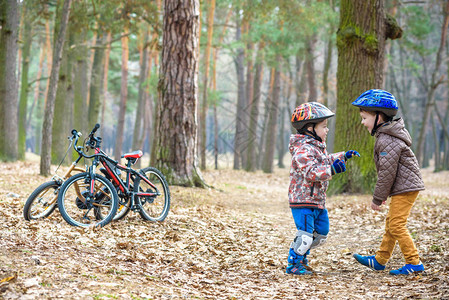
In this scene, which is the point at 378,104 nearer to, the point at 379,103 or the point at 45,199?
the point at 379,103

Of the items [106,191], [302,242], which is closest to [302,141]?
[302,242]

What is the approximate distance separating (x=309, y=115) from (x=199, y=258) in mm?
2078

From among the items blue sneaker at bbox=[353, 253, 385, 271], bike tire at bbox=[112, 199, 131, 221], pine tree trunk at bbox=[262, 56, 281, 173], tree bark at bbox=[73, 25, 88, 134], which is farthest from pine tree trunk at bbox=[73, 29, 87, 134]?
blue sneaker at bbox=[353, 253, 385, 271]

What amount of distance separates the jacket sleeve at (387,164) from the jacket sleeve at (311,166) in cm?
51

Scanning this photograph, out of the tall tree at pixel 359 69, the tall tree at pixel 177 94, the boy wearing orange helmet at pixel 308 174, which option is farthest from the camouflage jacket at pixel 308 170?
the tall tree at pixel 359 69

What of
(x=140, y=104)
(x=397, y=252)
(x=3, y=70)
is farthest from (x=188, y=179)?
(x=140, y=104)

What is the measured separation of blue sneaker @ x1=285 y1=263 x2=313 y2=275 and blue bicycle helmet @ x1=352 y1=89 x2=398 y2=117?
5.75ft

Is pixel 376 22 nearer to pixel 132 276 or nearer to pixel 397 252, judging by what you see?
pixel 397 252

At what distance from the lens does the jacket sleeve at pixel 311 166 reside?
4.33 metres

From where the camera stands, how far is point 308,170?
173 inches

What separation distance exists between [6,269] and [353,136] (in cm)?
815

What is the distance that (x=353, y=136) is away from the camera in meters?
10.0

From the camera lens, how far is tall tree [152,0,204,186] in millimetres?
9930

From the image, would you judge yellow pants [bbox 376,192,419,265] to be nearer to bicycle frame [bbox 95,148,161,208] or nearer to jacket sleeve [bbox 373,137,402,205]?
jacket sleeve [bbox 373,137,402,205]
